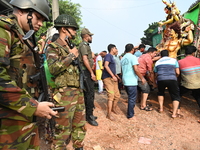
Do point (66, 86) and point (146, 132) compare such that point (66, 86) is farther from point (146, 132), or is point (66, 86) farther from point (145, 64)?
point (145, 64)

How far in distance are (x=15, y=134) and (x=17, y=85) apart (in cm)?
37

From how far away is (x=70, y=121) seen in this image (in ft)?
6.70

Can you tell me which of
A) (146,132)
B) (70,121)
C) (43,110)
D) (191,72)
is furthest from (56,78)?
(191,72)

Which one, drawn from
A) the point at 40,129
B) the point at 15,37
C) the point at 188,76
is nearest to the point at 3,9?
the point at 40,129

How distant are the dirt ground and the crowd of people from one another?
24cm

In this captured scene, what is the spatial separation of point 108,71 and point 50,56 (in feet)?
6.48

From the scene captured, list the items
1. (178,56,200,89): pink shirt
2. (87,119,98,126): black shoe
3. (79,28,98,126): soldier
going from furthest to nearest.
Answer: (178,56,200,89): pink shirt → (87,119,98,126): black shoe → (79,28,98,126): soldier

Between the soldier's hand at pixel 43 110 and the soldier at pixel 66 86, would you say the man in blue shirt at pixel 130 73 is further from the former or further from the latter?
the soldier's hand at pixel 43 110

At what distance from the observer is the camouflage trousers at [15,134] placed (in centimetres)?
114

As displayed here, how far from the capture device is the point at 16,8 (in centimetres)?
139

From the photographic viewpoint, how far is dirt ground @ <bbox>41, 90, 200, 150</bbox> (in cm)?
286

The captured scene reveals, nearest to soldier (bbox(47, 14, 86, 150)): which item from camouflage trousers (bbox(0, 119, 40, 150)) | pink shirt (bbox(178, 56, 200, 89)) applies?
camouflage trousers (bbox(0, 119, 40, 150))

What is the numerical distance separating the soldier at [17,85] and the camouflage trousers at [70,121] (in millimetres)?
642

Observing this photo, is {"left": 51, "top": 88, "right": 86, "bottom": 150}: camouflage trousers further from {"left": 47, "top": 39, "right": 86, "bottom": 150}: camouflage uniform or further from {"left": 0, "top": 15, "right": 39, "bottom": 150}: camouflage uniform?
{"left": 0, "top": 15, "right": 39, "bottom": 150}: camouflage uniform
